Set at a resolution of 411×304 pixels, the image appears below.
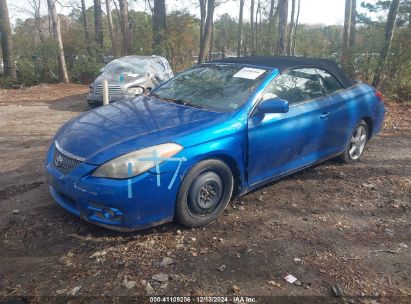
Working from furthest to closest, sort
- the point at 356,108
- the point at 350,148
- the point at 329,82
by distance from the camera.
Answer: the point at 350,148 < the point at 356,108 < the point at 329,82

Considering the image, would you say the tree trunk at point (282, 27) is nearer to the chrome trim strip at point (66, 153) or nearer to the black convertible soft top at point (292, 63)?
the black convertible soft top at point (292, 63)

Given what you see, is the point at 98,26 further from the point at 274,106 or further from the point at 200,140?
the point at 200,140

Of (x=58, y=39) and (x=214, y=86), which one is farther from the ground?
(x=58, y=39)

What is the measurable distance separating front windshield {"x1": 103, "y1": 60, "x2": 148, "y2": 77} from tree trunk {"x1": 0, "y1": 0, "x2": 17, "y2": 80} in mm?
7181

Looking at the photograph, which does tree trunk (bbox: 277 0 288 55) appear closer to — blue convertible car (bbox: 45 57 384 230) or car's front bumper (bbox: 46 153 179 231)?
blue convertible car (bbox: 45 57 384 230)

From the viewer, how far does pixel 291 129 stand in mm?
4223

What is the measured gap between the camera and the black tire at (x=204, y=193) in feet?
11.2

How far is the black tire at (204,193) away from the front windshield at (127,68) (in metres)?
7.86

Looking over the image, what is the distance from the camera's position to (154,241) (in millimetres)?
3398

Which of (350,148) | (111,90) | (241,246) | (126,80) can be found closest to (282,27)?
(126,80)

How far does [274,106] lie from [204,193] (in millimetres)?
1152

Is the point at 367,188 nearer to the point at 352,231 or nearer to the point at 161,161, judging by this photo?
the point at 352,231

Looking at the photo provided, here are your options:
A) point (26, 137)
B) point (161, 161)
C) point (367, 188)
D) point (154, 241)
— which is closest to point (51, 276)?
point (154, 241)

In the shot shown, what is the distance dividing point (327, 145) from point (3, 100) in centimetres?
1142
